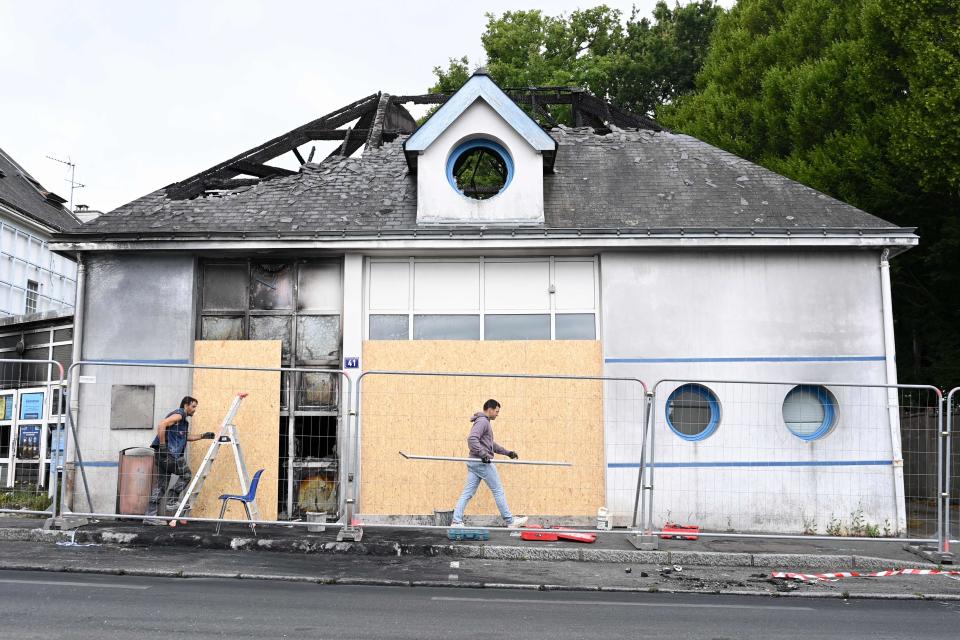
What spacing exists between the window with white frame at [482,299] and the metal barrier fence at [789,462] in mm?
1876

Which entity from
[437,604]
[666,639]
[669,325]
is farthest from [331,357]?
[666,639]

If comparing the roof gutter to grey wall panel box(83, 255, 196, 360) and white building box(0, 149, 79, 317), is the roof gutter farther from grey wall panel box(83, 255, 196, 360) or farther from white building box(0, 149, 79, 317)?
white building box(0, 149, 79, 317)

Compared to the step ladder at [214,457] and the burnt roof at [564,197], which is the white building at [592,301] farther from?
the step ladder at [214,457]

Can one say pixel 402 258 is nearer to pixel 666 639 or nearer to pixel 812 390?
pixel 812 390

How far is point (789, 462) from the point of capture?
12953 mm

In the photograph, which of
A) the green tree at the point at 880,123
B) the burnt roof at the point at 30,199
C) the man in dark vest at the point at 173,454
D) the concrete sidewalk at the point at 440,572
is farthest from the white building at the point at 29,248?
the green tree at the point at 880,123

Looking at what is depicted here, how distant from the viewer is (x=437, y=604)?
7.84 meters

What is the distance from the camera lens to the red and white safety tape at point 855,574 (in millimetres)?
9719

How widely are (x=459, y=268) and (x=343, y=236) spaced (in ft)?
6.02

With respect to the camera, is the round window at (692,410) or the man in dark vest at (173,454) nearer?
Answer: the man in dark vest at (173,454)

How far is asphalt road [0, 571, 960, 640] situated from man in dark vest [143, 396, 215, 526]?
3094 millimetres

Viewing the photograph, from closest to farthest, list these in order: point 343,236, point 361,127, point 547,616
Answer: point 547,616, point 343,236, point 361,127

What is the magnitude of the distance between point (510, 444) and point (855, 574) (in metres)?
4.89

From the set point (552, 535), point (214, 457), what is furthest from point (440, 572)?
point (214, 457)
